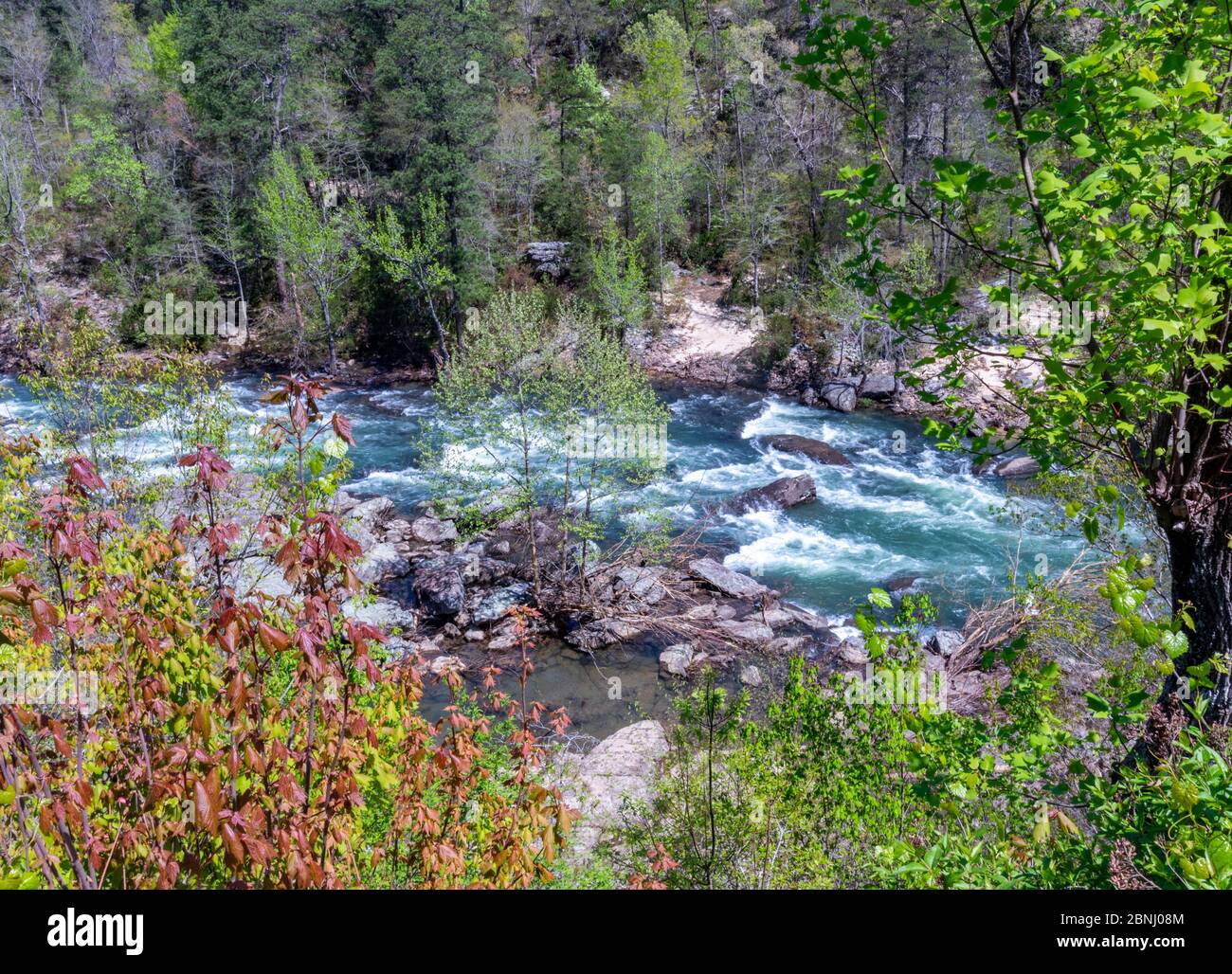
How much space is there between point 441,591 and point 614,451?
17.2 feet

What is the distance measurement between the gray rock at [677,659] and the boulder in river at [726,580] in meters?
2.30

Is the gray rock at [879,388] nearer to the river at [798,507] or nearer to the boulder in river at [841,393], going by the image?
the boulder in river at [841,393]

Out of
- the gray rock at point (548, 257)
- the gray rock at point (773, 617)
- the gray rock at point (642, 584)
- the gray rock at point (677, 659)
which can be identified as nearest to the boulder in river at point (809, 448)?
the gray rock at point (773, 617)

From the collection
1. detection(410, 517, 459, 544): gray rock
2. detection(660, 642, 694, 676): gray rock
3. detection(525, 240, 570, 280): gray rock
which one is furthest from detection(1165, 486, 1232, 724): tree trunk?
detection(525, 240, 570, 280): gray rock

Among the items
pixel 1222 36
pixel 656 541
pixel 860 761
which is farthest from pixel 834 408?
pixel 1222 36

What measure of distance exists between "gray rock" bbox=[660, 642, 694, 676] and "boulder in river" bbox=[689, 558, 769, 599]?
2.30 meters

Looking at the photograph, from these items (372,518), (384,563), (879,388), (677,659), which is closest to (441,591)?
(384,563)

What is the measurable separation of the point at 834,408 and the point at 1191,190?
88.0ft

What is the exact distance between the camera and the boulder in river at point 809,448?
2556cm

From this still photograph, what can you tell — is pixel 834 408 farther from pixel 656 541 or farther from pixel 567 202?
pixel 567 202

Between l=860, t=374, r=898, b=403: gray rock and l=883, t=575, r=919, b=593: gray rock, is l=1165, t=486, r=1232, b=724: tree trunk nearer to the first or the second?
l=883, t=575, r=919, b=593: gray rock

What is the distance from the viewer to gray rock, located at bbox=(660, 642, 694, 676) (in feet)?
52.8

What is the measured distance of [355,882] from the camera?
4.95m
